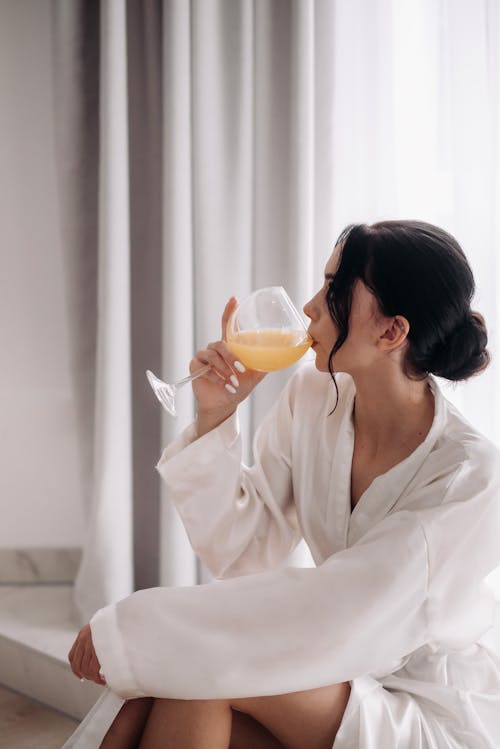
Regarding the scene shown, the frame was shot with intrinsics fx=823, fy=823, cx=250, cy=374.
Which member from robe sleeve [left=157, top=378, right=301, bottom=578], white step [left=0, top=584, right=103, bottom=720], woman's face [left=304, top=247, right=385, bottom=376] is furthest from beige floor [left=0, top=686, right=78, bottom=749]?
woman's face [left=304, top=247, right=385, bottom=376]

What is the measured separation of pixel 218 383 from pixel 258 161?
28.8 inches

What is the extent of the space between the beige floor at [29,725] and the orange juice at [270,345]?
3.66ft

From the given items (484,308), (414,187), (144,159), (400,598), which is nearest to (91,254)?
(144,159)

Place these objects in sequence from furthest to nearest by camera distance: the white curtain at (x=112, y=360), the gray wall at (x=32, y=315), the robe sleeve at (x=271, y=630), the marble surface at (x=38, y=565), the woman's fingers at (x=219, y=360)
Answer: the marble surface at (x=38, y=565) < the gray wall at (x=32, y=315) < the white curtain at (x=112, y=360) < the woman's fingers at (x=219, y=360) < the robe sleeve at (x=271, y=630)

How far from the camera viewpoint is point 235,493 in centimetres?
152

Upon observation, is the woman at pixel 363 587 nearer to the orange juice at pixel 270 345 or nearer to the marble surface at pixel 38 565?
the orange juice at pixel 270 345

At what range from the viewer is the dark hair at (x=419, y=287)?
1265 millimetres

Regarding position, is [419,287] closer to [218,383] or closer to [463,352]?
[463,352]

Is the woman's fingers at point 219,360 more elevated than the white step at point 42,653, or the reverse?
the woman's fingers at point 219,360

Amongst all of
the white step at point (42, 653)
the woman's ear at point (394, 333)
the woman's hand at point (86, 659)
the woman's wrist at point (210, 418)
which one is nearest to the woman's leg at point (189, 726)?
the woman's hand at point (86, 659)

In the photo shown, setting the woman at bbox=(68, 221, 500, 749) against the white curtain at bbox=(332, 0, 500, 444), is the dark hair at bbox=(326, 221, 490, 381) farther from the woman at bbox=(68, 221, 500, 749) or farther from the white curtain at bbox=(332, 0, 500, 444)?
the white curtain at bbox=(332, 0, 500, 444)

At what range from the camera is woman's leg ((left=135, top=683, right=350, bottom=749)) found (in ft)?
3.91

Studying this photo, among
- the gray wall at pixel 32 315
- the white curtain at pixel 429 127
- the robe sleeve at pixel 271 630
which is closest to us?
the robe sleeve at pixel 271 630

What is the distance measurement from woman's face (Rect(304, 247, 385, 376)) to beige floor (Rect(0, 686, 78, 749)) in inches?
46.4
